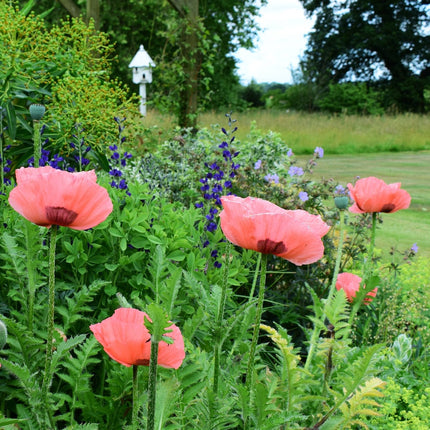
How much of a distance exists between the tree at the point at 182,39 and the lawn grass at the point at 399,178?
238 cm

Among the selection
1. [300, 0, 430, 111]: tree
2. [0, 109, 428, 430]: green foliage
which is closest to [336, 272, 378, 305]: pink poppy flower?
[0, 109, 428, 430]: green foliage

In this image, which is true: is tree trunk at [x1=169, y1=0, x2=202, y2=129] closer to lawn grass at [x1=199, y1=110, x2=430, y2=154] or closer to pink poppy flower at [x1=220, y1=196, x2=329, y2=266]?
lawn grass at [x1=199, y1=110, x2=430, y2=154]

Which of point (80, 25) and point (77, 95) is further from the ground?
point (80, 25)

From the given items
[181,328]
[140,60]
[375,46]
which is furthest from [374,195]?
[375,46]

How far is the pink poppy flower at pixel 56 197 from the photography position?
0.82 metres

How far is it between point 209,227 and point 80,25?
2.06 meters

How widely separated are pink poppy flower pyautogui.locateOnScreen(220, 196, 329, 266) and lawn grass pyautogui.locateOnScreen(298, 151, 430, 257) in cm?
219

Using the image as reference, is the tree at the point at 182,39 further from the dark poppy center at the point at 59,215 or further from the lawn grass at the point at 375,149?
the dark poppy center at the point at 59,215

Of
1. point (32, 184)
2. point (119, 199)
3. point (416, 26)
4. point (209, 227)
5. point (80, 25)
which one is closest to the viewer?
point (32, 184)

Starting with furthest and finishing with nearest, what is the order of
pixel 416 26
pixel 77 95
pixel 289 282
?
pixel 416 26, pixel 77 95, pixel 289 282

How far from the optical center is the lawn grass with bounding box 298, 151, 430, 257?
17.2 ft

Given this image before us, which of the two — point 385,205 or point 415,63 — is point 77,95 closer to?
point 385,205

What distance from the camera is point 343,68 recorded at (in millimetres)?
28375

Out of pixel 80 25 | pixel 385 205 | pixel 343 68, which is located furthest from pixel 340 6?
pixel 385 205
